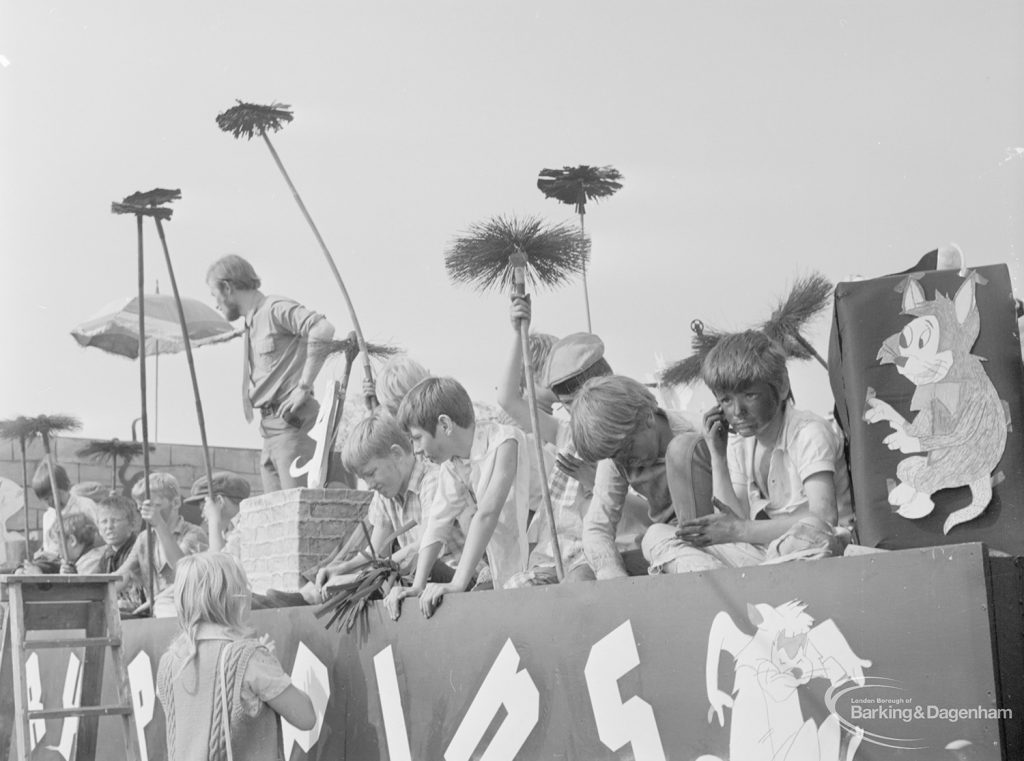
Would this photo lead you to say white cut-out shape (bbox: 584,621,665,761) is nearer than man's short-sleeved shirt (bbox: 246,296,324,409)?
Yes

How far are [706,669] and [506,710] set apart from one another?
0.81m

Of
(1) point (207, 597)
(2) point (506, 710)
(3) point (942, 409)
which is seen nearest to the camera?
(3) point (942, 409)

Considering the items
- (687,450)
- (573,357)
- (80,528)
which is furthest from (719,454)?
(80,528)

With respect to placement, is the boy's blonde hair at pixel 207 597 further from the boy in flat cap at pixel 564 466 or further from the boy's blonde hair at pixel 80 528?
the boy's blonde hair at pixel 80 528

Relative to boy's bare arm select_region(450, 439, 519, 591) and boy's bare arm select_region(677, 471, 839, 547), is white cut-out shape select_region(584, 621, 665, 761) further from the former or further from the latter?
boy's bare arm select_region(450, 439, 519, 591)

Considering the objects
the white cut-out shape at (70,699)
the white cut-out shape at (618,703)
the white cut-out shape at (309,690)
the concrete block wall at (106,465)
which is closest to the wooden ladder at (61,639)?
the white cut-out shape at (309,690)

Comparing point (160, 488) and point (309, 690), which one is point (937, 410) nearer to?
point (309, 690)

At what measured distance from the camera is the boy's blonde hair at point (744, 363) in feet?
10.5

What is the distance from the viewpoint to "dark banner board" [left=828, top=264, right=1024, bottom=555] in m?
2.81

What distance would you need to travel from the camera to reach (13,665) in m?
4.51

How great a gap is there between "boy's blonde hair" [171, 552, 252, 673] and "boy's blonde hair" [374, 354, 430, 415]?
1.13 metres

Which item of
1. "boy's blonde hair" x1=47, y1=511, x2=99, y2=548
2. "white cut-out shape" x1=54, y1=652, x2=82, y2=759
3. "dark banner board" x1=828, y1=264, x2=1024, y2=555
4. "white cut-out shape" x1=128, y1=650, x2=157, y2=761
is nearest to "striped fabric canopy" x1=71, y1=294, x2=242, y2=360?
"boy's blonde hair" x1=47, y1=511, x2=99, y2=548

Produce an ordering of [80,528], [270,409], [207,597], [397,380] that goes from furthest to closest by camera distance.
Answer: [80,528], [270,409], [397,380], [207,597]

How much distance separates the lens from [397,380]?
491 centimetres
